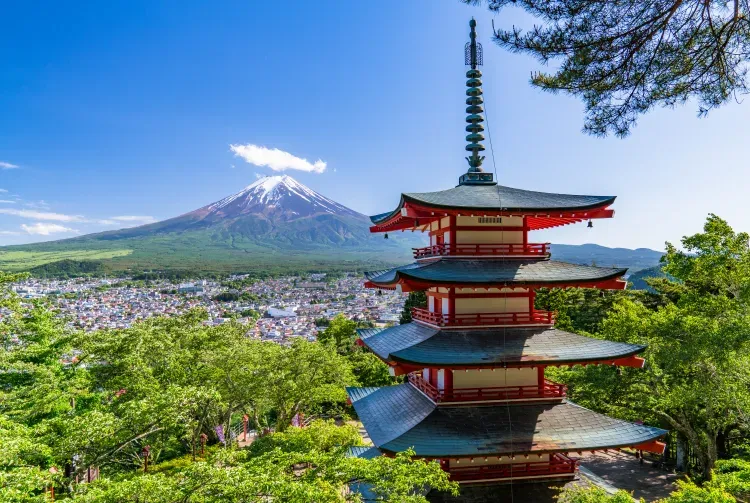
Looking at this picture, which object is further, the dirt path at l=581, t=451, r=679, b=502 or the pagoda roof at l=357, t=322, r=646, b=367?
the dirt path at l=581, t=451, r=679, b=502

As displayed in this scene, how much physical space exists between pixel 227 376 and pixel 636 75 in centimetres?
1879

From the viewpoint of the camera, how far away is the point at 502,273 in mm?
10562

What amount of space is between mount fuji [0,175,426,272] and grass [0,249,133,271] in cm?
63

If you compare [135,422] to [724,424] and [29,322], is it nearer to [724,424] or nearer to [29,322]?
[29,322]

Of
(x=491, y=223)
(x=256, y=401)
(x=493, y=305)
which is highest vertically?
(x=491, y=223)

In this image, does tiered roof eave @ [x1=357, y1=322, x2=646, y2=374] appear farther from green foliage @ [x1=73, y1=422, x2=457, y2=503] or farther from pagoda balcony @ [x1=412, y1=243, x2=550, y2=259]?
green foliage @ [x1=73, y1=422, x2=457, y2=503]

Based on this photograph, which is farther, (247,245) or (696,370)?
(247,245)

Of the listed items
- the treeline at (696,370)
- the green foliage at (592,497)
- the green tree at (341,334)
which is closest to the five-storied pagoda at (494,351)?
the green foliage at (592,497)

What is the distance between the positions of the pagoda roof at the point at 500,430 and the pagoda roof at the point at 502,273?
9.54ft

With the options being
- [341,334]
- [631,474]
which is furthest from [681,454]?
[341,334]

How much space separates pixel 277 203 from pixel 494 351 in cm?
18134

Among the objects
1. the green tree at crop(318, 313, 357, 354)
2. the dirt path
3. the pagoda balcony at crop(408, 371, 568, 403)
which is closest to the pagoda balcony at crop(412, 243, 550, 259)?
the pagoda balcony at crop(408, 371, 568, 403)

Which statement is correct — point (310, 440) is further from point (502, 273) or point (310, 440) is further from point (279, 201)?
point (279, 201)

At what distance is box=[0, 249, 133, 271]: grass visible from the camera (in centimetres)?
12694
